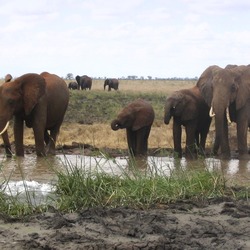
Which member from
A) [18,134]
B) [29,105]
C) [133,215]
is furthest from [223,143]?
[133,215]

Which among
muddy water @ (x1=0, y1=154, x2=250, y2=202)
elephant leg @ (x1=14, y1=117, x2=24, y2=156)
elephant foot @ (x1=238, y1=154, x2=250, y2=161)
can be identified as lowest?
elephant foot @ (x1=238, y1=154, x2=250, y2=161)

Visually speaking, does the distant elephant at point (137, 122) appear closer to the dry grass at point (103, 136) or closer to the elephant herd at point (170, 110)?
the elephant herd at point (170, 110)

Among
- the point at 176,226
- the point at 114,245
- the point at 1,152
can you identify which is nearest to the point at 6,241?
the point at 114,245

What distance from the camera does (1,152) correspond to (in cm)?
1538

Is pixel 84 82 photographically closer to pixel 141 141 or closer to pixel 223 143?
pixel 141 141

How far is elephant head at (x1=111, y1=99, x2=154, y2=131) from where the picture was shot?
14828mm

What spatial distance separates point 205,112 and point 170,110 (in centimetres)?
108

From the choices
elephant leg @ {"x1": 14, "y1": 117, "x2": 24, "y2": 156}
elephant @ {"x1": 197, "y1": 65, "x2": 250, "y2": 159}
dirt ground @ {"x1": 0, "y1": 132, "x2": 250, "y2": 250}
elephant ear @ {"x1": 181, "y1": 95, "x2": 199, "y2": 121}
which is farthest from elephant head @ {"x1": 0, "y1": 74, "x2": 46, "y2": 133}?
Result: dirt ground @ {"x1": 0, "y1": 132, "x2": 250, "y2": 250}

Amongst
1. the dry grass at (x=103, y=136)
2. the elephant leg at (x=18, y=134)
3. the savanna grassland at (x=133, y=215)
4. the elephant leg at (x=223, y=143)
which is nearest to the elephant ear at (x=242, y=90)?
the elephant leg at (x=223, y=143)

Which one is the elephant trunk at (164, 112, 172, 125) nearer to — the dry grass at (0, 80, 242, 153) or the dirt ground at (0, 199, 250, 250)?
the dry grass at (0, 80, 242, 153)

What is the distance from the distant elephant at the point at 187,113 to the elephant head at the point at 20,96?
2.74m

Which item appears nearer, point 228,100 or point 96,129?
point 228,100

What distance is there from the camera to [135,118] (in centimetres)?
1491

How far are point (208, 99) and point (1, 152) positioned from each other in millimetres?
4745
